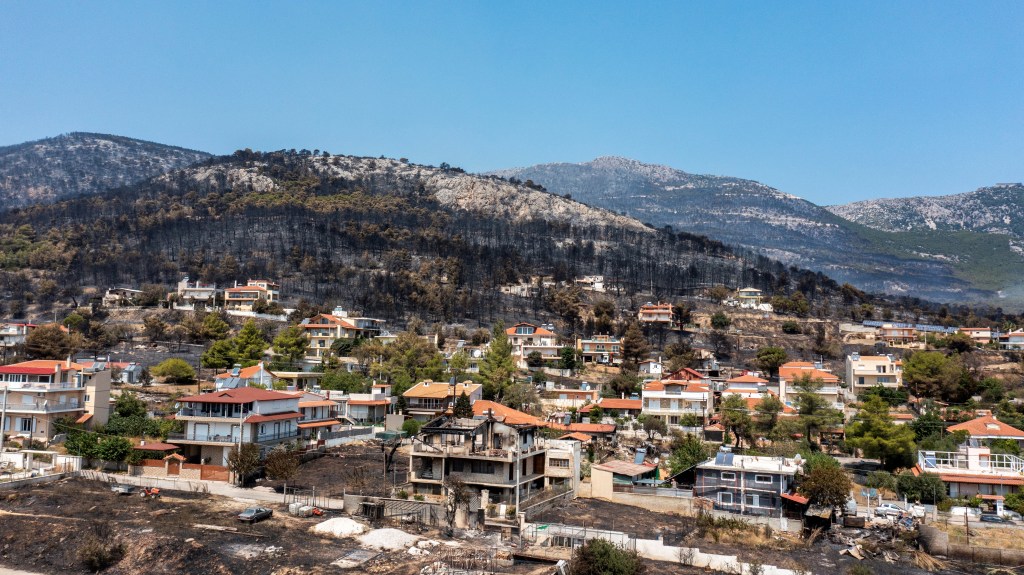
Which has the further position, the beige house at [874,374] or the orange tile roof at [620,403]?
the beige house at [874,374]

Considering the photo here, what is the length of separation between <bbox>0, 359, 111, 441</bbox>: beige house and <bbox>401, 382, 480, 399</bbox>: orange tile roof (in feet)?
68.2

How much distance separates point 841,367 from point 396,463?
54505mm

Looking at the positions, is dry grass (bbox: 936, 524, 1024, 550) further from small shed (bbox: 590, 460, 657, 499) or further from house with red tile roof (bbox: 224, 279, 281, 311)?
house with red tile roof (bbox: 224, 279, 281, 311)

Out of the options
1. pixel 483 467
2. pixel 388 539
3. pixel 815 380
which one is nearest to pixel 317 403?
pixel 483 467

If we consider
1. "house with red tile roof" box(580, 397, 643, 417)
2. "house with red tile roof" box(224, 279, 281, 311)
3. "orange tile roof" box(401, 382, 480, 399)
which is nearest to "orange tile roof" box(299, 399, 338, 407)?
"orange tile roof" box(401, 382, 480, 399)

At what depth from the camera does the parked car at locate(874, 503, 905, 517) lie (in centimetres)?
3756

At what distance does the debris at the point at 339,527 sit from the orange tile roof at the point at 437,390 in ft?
88.0

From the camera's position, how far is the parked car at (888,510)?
37.6m

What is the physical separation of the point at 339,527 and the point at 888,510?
84.5 ft

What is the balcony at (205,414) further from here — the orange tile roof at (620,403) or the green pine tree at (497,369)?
the orange tile roof at (620,403)

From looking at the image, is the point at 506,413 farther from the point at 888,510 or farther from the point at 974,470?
the point at 974,470

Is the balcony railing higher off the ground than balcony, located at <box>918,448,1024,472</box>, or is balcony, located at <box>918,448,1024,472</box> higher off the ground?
the balcony railing

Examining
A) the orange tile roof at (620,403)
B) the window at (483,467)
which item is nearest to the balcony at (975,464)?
the orange tile roof at (620,403)

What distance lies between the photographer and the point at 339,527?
31.3 m
